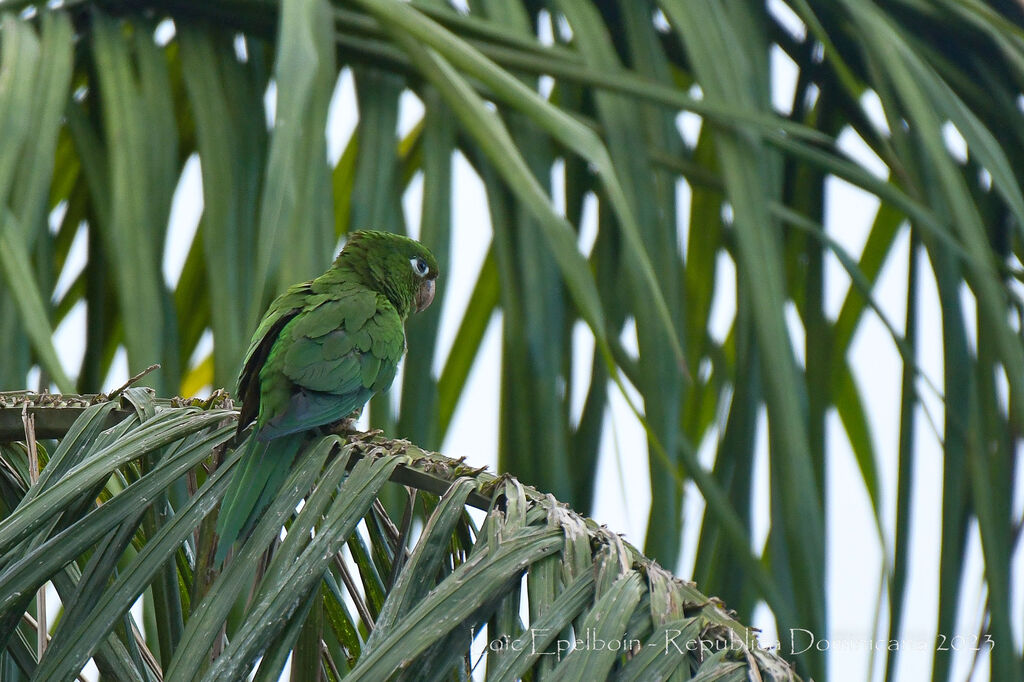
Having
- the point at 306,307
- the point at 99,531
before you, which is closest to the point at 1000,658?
the point at 306,307

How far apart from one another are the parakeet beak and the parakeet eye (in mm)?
53

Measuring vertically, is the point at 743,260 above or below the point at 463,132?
below

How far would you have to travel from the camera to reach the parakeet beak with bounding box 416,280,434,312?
2641 mm

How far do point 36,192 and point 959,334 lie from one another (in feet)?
6.53

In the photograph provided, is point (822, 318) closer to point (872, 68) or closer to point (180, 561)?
point (872, 68)

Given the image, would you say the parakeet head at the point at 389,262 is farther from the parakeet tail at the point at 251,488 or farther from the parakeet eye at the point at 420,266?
the parakeet tail at the point at 251,488

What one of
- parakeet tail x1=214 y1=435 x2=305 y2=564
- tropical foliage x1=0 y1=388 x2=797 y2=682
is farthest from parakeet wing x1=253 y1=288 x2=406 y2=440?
tropical foliage x1=0 y1=388 x2=797 y2=682

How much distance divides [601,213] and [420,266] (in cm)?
46

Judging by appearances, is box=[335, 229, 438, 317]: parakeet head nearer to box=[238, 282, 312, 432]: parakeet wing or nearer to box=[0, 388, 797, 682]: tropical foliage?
box=[238, 282, 312, 432]: parakeet wing

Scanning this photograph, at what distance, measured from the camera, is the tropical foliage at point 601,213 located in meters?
2.02

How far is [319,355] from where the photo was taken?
2.00 metres

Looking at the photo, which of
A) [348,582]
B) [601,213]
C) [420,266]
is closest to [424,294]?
[420,266]

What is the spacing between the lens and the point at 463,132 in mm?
2658

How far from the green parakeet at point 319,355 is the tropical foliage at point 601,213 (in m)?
0.08
